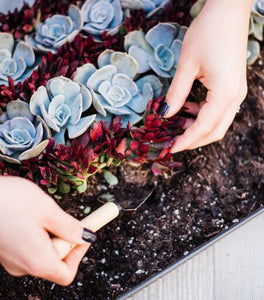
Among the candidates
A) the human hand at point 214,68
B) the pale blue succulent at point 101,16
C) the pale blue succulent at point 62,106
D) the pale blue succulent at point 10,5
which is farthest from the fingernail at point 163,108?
the pale blue succulent at point 10,5

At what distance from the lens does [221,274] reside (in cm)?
108

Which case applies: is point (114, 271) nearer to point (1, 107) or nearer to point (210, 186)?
point (210, 186)

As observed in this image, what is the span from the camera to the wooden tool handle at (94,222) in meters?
0.86

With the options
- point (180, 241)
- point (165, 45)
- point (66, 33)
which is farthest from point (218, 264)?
point (66, 33)

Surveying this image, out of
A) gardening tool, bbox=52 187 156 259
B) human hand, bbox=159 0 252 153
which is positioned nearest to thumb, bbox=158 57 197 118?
human hand, bbox=159 0 252 153

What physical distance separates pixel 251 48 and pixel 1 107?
24.3 inches

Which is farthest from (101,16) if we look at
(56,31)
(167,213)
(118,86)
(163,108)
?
(167,213)

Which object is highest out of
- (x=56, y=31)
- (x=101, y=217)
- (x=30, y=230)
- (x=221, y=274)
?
(x=56, y=31)

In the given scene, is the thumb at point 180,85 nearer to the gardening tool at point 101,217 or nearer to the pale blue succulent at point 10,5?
the gardening tool at point 101,217

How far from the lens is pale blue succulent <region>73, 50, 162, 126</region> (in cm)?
111

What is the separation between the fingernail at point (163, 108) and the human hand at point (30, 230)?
31cm

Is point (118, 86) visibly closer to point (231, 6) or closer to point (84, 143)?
point (84, 143)

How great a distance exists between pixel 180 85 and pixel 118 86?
0.17 metres

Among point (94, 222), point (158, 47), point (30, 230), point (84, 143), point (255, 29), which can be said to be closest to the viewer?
point (30, 230)
